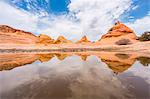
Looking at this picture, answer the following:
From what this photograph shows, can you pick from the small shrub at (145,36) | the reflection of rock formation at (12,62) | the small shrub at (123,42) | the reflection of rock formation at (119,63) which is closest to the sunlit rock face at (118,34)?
the small shrub at (123,42)

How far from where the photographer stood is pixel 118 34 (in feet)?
225

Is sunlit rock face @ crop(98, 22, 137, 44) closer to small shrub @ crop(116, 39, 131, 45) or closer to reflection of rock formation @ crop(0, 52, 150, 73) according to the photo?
small shrub @ crop(116, 39, 131, 45)

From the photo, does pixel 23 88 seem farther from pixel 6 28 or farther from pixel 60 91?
pixel 6 28

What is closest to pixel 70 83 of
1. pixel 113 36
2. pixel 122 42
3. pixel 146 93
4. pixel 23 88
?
pixel 23 88

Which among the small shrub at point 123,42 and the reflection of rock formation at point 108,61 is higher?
the small shrub at point 123,42

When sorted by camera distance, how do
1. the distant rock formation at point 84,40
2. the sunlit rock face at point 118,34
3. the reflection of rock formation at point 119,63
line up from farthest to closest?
the distant rock formation at point 84,40
the sunlit rock face at point 118,34
the reflection of rock formation at point 119,63

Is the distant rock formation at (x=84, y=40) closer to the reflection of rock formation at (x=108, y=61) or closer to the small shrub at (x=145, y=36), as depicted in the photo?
the small shrub at (x=145, y=36)

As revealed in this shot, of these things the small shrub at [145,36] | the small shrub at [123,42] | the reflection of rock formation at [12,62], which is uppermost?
the small shrub at [145,36]

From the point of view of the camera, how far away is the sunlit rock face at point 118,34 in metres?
64.1

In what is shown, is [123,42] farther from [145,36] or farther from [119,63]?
[119,63]

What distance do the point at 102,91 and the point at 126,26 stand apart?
65.4m

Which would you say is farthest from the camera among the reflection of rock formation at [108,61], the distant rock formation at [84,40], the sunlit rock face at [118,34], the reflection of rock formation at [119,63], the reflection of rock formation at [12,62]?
the distant rock formation at [84,40]

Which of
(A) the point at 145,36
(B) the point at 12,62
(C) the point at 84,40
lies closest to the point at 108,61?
(B) the point at 12,62

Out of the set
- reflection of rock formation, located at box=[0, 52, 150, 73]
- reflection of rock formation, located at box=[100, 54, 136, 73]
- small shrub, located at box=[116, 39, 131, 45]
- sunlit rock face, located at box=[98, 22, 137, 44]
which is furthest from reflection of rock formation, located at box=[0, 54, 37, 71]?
sunlit rock face, located at box=[98, 22, 137, 44]
